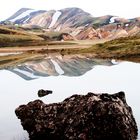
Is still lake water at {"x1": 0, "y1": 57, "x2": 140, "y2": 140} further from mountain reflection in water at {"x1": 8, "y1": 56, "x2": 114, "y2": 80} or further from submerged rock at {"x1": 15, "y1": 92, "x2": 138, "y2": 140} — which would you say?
mountain reflection in water at {"x1": 8, "y1": 56, "x2": 114, "y2": 80}

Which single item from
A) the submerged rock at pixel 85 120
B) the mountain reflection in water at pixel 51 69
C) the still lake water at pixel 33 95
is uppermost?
the submerged rock at pixel 85 120

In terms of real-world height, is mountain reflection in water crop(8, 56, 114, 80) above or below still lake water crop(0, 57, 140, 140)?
below

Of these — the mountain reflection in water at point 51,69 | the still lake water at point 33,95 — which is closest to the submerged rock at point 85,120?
the still lake water at point 33,95

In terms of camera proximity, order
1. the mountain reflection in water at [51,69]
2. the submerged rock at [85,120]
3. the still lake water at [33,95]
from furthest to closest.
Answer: the mountain reflection in water at [51,69], the still lake water at [33,95], the submerged rock at [85,120]

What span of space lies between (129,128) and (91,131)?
1.97m

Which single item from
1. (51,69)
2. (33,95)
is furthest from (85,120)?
(51,69)

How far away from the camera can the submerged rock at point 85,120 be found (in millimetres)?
25828

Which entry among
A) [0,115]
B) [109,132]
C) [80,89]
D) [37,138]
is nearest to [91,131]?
[109,132]

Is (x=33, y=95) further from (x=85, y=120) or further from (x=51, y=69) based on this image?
(x=51, y=69)

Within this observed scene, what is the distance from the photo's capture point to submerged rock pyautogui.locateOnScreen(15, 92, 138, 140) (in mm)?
25828

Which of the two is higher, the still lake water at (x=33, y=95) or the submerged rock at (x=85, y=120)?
the submerged rock at (x=85, y=120)

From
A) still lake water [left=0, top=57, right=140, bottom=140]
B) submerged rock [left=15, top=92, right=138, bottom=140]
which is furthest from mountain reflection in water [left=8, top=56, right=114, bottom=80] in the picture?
submerged rock [left=15, top=92, right=138, bottom=140]

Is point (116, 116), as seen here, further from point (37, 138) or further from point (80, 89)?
point (80, 89)

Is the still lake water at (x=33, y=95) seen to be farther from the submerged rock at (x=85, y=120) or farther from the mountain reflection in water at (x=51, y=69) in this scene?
the mountain reflection in water at (x=51, y=69)
